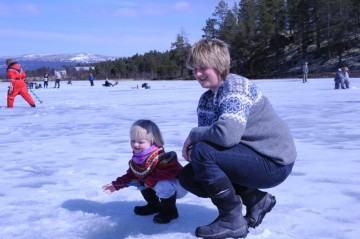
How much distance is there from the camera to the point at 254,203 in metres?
2.49

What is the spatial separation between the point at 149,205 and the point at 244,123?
90 cm

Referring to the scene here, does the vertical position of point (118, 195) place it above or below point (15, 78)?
below

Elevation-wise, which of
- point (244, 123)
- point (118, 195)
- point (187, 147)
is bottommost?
point (118, 195)

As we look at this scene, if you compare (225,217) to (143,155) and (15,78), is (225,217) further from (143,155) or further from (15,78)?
(15,78)

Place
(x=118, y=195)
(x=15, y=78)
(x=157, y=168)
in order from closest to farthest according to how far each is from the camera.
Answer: (x=157, y=168), (x=118, y=195), (x=15, y=78)

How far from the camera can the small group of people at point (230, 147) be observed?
2.18m

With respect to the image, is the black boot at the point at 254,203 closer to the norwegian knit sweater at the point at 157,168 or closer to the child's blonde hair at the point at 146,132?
the norwegian knit sweater at the point at 157,168

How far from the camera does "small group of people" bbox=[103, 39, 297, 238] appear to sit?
218cm

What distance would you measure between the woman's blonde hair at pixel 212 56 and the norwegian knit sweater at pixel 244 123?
0.20 ft

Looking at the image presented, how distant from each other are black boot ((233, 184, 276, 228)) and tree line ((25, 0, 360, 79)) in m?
49.1

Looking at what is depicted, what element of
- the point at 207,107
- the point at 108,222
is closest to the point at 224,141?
the point at 207,107

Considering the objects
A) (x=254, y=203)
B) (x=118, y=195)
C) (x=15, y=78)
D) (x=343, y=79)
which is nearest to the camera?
(x=254, y=203)

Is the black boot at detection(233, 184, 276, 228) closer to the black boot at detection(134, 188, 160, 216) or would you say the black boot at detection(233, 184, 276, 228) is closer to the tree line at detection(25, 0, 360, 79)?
the black boot at detection(134, 188, 160, 216)

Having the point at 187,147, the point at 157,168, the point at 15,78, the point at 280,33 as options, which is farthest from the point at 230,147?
the point at 280,33
